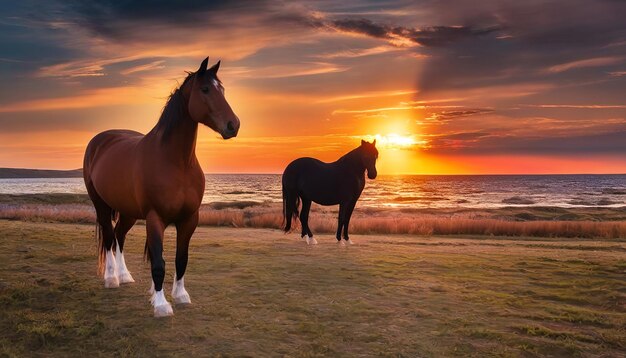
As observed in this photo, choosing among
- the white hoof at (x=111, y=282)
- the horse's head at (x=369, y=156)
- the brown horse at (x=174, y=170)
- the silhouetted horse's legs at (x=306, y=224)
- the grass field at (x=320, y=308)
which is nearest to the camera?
the grass field at (x=320, y=308)

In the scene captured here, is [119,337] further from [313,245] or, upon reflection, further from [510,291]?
[313,245]

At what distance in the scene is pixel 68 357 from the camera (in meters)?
5.12

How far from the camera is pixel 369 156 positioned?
14648 millimetres

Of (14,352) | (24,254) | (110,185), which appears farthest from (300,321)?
(24,254)

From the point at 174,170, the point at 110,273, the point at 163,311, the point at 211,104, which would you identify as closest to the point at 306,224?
the point at 110,273

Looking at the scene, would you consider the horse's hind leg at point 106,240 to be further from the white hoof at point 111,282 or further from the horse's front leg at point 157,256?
the horse's front leg at point 157,256

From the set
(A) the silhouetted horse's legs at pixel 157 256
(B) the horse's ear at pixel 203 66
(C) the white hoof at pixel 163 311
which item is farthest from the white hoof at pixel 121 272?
(B) the horse's ear at pixel 203 66

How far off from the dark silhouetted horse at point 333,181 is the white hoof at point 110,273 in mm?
6929

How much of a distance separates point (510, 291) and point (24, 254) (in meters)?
9.27

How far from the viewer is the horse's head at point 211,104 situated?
239 inches

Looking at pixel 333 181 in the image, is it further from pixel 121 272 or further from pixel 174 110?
pixel 174 110

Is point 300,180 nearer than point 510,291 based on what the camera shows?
No

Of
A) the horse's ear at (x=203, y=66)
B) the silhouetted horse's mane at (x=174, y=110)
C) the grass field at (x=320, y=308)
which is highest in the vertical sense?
the horse's ear at (x=203, y=66)

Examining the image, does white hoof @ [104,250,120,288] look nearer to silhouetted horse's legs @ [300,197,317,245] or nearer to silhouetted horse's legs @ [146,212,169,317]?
silhouetted horse's legs @ [146,212,169,317]
